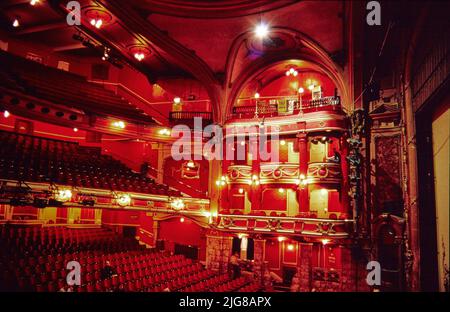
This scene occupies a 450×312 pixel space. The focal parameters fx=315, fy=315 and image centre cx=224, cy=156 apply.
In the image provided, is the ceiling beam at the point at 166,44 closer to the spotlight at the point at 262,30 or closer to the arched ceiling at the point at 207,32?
the arched ceiling at the point at 207,32

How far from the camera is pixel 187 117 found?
17.6m

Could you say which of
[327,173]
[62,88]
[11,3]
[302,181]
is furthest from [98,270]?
[11,3]

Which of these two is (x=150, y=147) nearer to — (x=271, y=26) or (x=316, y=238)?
(x=271, y=26)

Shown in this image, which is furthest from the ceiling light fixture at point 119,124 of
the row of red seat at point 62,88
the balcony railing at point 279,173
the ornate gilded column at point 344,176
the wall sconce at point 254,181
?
the ornate gilded column at point 344,176

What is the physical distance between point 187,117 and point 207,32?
499 centimetres

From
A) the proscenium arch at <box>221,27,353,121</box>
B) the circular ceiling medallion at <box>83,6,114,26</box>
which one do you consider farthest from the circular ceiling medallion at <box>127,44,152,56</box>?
the proscenium arch at <box>221,27,353,121</box>

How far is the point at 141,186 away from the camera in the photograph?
14.5 m

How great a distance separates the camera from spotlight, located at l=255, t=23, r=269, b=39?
526 inches

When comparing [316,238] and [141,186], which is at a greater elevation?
[141,186]

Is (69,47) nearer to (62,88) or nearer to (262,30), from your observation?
(62,88)

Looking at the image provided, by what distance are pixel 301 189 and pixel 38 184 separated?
10.1 m

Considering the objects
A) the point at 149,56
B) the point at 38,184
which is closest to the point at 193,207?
the point at 38,184

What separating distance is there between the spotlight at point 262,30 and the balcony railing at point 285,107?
10.1 ft

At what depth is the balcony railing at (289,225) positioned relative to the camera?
12.1 m
